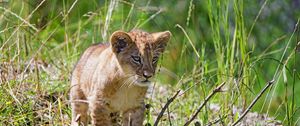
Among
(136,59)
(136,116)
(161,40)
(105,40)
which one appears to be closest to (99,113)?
(136,116)

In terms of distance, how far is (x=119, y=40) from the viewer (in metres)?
5.54

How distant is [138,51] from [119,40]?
0.13 meters

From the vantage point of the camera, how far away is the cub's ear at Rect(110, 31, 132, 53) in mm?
5523

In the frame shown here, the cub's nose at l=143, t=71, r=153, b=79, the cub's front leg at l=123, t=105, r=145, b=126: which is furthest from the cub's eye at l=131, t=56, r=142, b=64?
the cub's front leg at l=123, t=105, r=145, b=126

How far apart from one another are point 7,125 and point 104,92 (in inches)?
22.1

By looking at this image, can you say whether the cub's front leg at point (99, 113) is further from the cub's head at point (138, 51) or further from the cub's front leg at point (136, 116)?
the cub's head at point (138, 51)

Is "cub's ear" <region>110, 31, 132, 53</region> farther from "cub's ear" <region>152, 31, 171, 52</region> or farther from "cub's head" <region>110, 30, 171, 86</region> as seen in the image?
"cub's ear" <region>152, 31, 171, 52</region>

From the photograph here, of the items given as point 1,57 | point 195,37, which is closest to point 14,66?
point 1,57

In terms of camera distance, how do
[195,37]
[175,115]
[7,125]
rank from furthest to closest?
1. [195,37]
2. [175,115]
3. [7,125]

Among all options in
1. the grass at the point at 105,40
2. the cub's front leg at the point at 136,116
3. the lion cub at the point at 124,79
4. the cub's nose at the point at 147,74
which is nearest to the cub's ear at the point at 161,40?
the lion cub at the point at 124,79

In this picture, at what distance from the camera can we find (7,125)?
527cm

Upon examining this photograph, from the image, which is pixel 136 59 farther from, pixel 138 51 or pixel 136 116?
pixel 136 116

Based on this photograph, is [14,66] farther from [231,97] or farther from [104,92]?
[231,97]

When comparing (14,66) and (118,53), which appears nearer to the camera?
(118,53)
